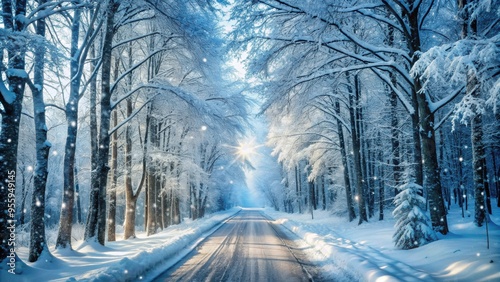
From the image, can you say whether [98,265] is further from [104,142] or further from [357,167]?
[357,167]

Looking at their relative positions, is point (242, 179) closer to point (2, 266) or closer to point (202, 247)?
point (202, 247)

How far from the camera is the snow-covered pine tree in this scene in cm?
785

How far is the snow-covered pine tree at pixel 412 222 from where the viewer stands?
7852 mm

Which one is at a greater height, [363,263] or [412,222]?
[412,222]

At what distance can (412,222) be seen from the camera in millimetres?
7973

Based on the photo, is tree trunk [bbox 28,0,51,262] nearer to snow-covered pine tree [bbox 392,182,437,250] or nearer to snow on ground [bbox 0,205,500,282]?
snow on ground [bbox 0,205,500,282]

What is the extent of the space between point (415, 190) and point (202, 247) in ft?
26.9

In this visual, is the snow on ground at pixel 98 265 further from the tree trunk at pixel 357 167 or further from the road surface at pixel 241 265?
the tree trunk at pixel 357 167

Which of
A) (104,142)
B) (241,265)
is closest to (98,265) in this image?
(241,265)

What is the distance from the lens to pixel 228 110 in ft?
37.2

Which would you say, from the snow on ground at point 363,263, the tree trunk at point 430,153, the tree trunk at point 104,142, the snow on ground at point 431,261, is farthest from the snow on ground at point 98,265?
the tree trunk at point 430,153

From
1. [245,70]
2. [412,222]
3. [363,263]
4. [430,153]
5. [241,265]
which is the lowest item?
[241,265]

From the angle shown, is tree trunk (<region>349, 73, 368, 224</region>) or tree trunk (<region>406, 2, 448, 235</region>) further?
tree trunk (<region>349, 73, 368, 224</region>)

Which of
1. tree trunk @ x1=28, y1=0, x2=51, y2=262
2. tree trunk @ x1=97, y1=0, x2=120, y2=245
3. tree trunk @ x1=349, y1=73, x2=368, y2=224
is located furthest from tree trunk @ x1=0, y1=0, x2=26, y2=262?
tree trunk @ x1=349, y1=73, x2=368, y2=224
